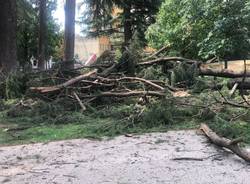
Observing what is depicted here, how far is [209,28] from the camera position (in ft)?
58.4

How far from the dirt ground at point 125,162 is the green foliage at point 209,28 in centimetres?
909

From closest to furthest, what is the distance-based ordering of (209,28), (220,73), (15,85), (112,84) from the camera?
(112,84) → (220,73) → (15,85) → (209,28)

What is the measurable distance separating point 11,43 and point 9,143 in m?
8.06

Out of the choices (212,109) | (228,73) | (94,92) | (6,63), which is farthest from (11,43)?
(212,109)

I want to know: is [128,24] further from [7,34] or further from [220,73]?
[220,73]

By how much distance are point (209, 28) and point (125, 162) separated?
12.7 m

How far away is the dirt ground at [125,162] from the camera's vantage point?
5.29m

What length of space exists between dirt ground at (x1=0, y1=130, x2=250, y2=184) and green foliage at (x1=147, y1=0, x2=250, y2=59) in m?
9.09

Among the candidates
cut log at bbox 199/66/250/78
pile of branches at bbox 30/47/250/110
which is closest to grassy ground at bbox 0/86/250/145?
pile of branches at bbox 30/47/250/110

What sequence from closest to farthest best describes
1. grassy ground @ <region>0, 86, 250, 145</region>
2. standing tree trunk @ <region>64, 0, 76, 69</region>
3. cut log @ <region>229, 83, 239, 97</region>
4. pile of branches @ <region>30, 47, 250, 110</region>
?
grassy ground @ <region>0, 86, 250, 145</region> < pile of branches @ <region>30, 47, 250, 110</region> < cut log @ <region>229, 83, 239, 97</region> < standing tree trunk @ <region>64, 0, 76, 69</region>

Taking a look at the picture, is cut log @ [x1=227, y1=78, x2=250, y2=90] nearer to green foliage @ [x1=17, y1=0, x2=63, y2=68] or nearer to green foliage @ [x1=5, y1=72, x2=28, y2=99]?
green foliage @ [x1=5, y1=72, x2=28, y2=99]

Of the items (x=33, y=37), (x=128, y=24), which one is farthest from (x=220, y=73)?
(x=33, y=37)

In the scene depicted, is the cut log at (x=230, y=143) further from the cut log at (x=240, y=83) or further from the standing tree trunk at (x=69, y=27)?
the standing tree trunk at (x=69, y=27)

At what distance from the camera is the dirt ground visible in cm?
529
